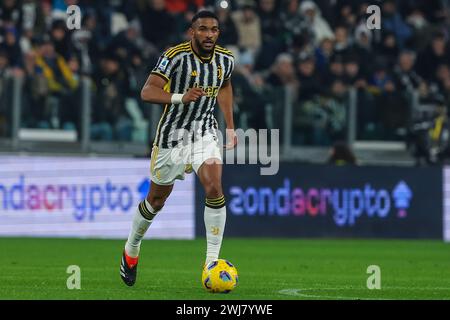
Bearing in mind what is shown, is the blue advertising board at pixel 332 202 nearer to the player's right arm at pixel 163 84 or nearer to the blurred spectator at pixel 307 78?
the blurred spectator at pixel 307 78

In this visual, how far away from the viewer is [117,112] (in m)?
19.9

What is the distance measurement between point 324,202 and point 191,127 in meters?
9.97

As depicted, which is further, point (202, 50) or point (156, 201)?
point (156, 201)

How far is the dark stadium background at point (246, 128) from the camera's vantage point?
771 inches

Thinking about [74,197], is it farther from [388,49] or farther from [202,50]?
[202,50]

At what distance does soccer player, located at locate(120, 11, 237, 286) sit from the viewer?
10.8 m

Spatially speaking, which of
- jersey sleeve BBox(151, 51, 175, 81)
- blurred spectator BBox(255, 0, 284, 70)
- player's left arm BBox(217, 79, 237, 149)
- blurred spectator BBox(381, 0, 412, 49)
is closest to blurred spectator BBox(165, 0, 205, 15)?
blurred spectator BBox(255, 0, 284, 70)

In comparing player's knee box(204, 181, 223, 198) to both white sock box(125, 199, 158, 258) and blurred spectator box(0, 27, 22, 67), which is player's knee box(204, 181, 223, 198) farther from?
blurred spectator box(0, 27, 22, 67)

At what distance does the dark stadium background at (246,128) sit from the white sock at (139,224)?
18.8 ft

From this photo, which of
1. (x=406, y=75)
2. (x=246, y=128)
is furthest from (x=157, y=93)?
(x=406, y=75)

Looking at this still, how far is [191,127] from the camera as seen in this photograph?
36.7 feet

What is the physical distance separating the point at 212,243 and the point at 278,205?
9.89 metres
